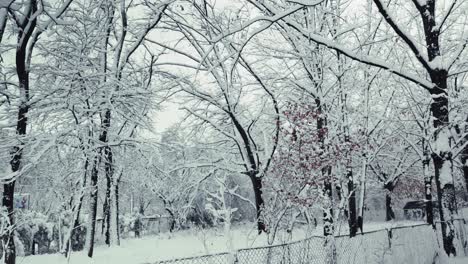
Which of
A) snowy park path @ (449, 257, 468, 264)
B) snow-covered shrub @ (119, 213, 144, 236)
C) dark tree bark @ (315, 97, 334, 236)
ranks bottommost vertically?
snow-covered shrub @ (119, 213, 144, 236)

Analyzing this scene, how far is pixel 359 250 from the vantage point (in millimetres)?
7781

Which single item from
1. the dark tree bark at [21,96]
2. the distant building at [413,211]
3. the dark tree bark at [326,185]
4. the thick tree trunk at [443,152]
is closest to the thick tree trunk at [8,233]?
the dark tree bark at [21,96]

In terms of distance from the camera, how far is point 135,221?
4469 cm

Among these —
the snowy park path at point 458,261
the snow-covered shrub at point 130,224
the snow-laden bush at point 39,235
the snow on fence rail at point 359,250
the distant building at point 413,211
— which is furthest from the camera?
the distant building at point 413,211

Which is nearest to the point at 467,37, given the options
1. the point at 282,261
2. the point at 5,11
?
the point at 282,261

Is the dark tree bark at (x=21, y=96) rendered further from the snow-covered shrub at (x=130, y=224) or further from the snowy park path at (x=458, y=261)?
the snow-covered shrub at (x=130, y=224)

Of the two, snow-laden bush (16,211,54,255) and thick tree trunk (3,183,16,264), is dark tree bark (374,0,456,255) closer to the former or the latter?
thick tree trunk (3,183,16,264)

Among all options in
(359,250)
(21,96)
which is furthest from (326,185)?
(21,96)

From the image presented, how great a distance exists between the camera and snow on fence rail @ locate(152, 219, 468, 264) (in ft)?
17.3

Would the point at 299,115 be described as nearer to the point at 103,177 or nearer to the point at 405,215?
the point at 103,177

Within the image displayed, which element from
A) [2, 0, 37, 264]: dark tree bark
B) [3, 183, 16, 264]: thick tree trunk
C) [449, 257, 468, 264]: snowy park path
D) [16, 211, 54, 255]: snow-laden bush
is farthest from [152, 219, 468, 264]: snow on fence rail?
[16, 211, 54, 255]: snow-laden bush

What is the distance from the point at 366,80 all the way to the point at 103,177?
1217 centimetres

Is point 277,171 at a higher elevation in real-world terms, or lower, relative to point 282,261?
higher

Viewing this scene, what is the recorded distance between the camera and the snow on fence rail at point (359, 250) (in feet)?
17.3
